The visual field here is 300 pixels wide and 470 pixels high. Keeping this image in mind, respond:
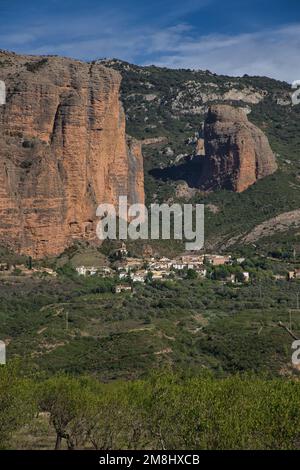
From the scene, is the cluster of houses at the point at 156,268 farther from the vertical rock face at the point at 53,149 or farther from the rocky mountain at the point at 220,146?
the rocky mountain at the point at 220,146

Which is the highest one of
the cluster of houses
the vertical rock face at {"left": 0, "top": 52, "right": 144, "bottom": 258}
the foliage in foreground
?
the vertical rock face at {"left": 0, "top": 52, "right": 144, "bottom": 258}

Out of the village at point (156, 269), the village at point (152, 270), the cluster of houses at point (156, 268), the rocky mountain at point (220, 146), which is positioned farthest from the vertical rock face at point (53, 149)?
the rocky mountain at point (220, 146)

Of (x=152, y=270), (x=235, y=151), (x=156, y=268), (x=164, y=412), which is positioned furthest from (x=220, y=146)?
(x=164, y=412)

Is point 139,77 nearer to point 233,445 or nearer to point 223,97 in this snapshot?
point 223,97

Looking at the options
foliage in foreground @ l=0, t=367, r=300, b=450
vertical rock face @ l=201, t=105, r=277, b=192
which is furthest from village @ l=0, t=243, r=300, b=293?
foliage in foreground @ l=0, t=367, r=300, b=450

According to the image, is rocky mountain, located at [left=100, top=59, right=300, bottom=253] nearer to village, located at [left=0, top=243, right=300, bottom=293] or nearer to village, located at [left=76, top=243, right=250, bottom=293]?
village, located at [left=76, top=243, right=250, bottom=293]

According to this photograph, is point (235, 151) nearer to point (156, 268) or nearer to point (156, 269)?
point (156, 268)
